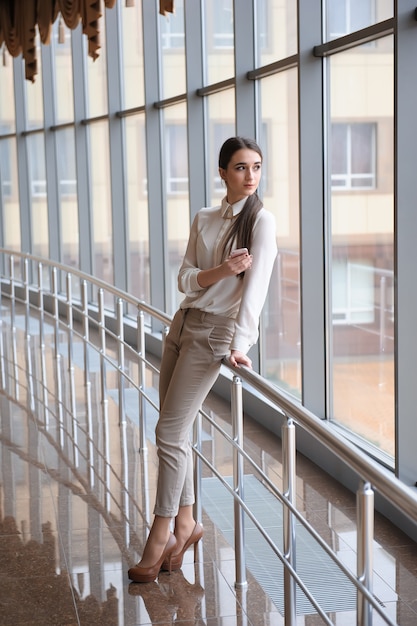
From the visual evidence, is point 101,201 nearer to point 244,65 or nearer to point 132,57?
point 132,57

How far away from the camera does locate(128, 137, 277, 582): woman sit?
112 inches

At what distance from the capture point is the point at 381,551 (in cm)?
364

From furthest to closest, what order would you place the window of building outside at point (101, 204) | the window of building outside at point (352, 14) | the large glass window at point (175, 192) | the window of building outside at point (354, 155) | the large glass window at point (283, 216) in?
the window of building outside at point (101, 204) → the large glass window at point (175, 192) → the large glass window at point (283, 216) → the window of building outside at point (354, 155) → the window of building outside at point (352, 14)

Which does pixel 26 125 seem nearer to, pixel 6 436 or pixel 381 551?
pixel 6 436

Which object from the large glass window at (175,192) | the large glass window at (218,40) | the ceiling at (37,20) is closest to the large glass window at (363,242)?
the ceiling at (37,20)

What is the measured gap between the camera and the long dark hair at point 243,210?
2.90 metres

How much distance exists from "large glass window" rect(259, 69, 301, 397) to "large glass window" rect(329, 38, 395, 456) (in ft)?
1.86

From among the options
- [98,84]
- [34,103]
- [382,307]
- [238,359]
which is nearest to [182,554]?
[238,359]

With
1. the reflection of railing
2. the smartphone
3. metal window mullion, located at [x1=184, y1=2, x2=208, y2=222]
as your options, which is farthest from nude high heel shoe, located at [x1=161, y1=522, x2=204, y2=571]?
metal window mullion, located at [x1=184, y1=2, x2=208, y2=222]

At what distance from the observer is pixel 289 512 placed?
2533 mm

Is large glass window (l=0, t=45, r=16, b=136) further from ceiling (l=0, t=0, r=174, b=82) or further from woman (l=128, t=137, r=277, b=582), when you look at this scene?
woman (l=128, t=137, r=277, b=582)

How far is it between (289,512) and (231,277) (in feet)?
2.55

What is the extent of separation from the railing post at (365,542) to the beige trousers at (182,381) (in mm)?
1143

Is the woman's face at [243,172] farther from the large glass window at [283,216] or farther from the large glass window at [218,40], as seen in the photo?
the large glass window at [218,40]
